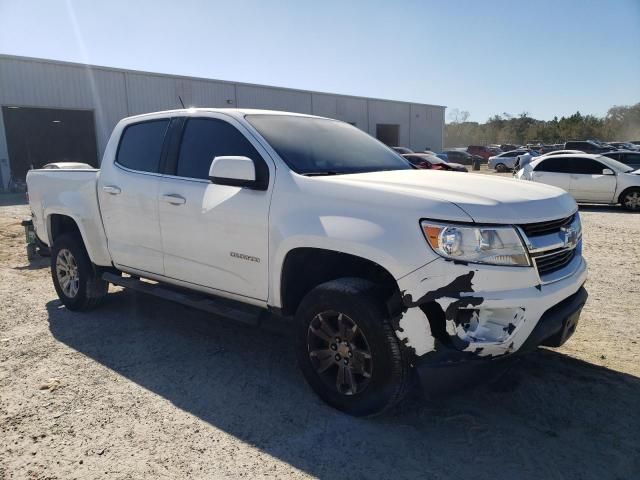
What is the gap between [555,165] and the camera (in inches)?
572

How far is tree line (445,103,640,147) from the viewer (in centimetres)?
6594

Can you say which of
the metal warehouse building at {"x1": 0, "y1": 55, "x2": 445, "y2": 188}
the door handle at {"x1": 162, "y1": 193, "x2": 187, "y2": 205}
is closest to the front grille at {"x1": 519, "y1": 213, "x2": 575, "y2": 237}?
the door handle at {"x1": 162, "y1": 193, "x2": 187, "y2": 205}

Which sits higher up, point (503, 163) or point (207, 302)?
point (207, 302)

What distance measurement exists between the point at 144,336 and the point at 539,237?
3499mm

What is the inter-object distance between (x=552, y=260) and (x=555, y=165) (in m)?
12.8

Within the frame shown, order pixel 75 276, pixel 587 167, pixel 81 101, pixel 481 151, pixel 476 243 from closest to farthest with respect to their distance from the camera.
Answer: pixel 476 243 < pixel 75 276 < pixel 587 167 < pixel 81 101 < pixel 481 151

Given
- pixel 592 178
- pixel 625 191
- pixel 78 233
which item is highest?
pixel 78 233

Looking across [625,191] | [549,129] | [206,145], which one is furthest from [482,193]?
[549,129]

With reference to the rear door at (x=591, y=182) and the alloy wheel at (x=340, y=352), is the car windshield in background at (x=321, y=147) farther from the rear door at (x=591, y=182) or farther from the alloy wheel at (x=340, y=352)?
the rear door at (x=591, y=182)

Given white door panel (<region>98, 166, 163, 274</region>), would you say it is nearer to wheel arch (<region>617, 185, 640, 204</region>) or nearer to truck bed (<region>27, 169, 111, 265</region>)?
truck bed (<region>27, 169, 111, 265</region>)

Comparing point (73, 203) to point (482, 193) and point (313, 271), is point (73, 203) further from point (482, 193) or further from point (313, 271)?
point (482, 193)

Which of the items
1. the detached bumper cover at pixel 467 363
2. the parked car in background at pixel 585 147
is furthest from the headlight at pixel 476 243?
the parked car in background at pixel 585 147

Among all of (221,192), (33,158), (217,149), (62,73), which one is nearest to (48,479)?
(221,192)

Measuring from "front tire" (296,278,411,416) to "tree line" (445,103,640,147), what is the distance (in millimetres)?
68546
